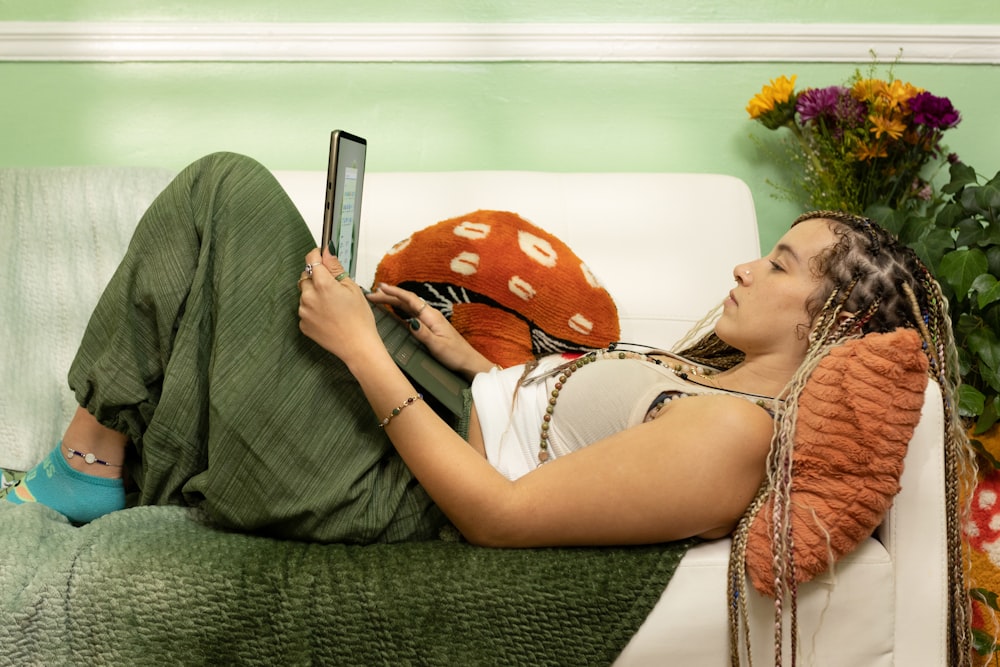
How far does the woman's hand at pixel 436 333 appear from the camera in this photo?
1.38 metres

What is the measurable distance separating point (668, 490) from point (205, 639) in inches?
22.1

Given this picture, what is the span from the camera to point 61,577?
3.11 feet

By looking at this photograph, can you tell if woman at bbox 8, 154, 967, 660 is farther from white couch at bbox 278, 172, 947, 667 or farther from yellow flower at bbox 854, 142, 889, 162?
yellow flower at bbox 854, 142, 889, 162

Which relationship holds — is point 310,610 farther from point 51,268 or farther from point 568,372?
point 51,268

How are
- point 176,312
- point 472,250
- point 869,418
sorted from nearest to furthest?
point 869,418 < point 176,312 < point 472,250

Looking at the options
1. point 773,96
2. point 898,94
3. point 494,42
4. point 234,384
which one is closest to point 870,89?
point 898,94

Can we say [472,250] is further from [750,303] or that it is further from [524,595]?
[524,595]

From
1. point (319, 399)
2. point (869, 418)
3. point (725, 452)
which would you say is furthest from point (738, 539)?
point (319, 399)

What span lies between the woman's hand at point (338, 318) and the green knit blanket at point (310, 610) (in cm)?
28

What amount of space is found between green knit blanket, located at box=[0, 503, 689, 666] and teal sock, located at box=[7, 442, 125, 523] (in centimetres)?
21

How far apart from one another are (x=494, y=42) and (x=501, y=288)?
2.55 ft

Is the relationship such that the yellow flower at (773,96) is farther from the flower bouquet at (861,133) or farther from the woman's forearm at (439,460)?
the woman's forearm at (439,460)

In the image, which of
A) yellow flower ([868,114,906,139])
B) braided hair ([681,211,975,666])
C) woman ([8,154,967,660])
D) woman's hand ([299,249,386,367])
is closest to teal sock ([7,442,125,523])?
woman ([8,154,967,660])

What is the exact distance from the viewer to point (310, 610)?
0.95 meters
